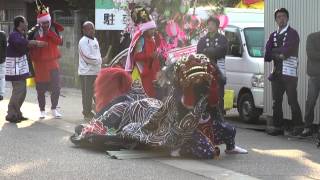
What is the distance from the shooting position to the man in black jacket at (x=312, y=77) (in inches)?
361

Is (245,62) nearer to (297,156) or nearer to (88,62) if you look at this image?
(88,62)

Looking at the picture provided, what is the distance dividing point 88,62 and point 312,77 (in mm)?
4027

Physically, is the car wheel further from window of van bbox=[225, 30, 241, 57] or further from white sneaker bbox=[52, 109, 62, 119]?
white sneaker bbox=[52, 109, 62, 119]

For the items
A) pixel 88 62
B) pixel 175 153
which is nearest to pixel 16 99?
pixel 88 62

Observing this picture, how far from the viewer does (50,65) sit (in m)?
11.3

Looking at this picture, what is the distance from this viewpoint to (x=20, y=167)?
7.15 metres

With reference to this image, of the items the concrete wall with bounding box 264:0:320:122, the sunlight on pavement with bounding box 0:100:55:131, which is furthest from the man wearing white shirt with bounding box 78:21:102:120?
the concrete wall with bounding box 264:0:320:122

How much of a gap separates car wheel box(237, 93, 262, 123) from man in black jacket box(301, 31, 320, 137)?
1933 millimetres

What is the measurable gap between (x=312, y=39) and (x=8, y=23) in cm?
1968

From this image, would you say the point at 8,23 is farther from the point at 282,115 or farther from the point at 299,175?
the point at 299,175

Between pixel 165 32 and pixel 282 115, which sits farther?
pixel 165 32

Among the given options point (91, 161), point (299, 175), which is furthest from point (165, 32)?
point (299, 175)

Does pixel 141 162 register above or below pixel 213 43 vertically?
below

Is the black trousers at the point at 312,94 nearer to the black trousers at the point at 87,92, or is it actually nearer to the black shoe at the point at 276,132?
the black shoe at the point at 276,132
